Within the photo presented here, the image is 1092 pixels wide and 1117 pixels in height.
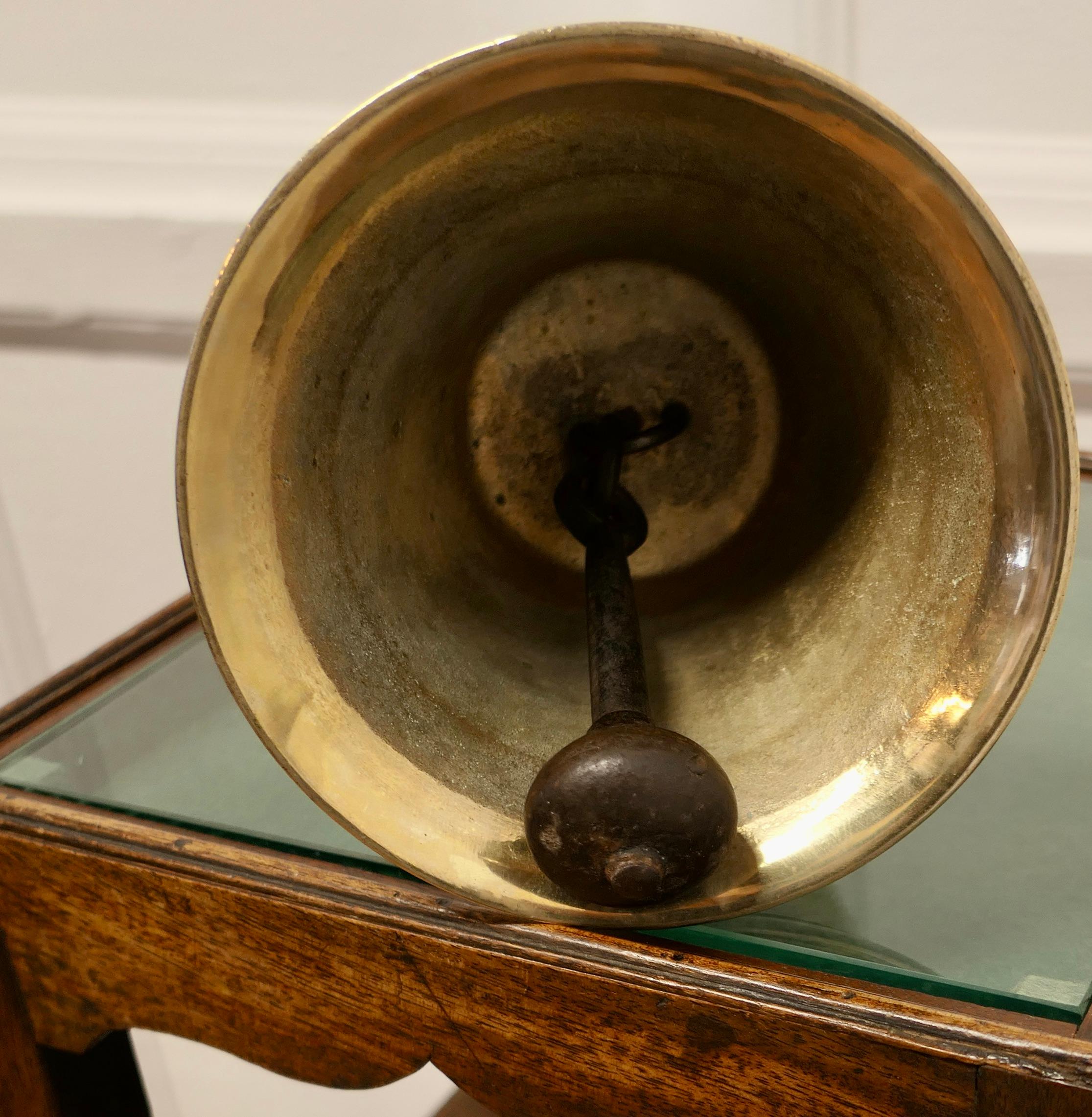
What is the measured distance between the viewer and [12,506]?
5.72 feet

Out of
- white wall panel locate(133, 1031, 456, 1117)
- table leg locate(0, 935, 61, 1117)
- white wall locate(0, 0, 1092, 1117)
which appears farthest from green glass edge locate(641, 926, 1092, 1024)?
white wall panel locate(133, 1031, 456, 1117)

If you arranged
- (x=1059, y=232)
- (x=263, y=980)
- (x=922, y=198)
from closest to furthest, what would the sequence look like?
1. (x=922, y=198)
2. (x=263, y=980)
3. (x=1059, y=232)

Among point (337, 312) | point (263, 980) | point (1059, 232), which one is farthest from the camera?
point (1059, 232)

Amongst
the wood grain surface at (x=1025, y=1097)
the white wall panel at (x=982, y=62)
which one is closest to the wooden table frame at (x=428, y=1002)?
the wood grain surface at (x=1025, y=1097)

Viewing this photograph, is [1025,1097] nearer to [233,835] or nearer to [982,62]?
[233,835]

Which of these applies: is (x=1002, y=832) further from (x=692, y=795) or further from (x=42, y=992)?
(x=42, y=992)

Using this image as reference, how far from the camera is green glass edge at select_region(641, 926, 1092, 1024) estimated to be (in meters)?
0.57

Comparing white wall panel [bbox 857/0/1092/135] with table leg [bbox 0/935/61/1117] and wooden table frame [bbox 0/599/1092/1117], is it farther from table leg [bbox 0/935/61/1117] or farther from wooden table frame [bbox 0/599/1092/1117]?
table leg [bbox 0/935/61/1117]

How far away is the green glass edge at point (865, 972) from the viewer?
1.86 ft

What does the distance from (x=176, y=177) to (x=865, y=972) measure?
1248mm

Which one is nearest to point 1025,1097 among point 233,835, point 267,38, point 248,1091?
point 233,835

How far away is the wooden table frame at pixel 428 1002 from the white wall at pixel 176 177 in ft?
2.58

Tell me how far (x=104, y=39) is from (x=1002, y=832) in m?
1.35

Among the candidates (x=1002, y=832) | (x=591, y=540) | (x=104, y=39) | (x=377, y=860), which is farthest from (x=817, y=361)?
(x=104, y=39)
